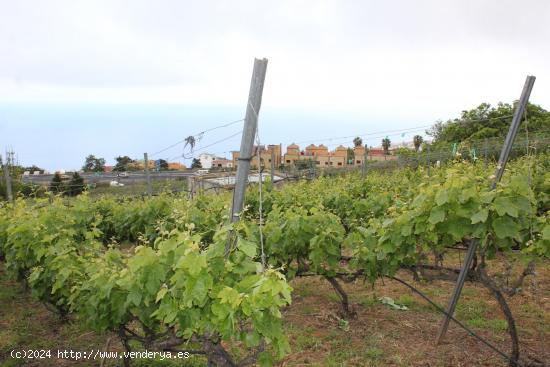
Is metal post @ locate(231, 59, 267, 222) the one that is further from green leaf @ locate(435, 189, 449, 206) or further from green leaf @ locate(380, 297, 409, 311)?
green leaf @ locate(380, 297, 409, 311)

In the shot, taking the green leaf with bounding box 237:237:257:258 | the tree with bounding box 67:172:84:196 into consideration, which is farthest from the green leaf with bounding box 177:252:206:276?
the tree with bounding box 67:172:84:196

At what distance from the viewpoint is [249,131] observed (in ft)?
7.69

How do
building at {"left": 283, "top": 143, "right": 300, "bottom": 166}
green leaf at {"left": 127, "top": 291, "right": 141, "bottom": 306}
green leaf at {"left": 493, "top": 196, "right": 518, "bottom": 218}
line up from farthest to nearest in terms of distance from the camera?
building at {"left": 283, "top": 143, "right": 300, "bottom": 166}
green leaf at {"left": 493, "top": 196, "right": 518, "bottom": 218}
green leaf at {"left": 127, "top": 291, "right": 141, "bottom": 306}

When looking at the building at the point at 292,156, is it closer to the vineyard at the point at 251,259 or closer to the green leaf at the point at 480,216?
the vineyard at the point at 251,259

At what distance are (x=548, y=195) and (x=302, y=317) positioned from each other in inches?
124

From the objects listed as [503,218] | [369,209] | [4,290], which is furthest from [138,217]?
[503,218]

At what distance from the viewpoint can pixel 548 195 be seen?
4.53m

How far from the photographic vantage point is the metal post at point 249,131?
228 centimetres

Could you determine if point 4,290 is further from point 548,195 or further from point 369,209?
point 548,195

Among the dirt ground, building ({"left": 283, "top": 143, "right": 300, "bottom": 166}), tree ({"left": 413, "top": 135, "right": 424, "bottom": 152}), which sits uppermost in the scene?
tree ({"left": 413, "top": 135, "right": 424, "bottom": 152})

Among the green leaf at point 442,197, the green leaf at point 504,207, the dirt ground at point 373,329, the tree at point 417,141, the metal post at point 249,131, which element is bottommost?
the dirt ground at point 373,329

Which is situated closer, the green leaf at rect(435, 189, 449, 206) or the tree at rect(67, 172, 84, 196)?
the green leaf at rect(435, 189, 449, 206)

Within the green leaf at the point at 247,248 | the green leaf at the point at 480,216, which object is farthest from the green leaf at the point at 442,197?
the green leaf at the point at 247,248

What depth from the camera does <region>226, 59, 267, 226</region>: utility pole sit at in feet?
7.47
